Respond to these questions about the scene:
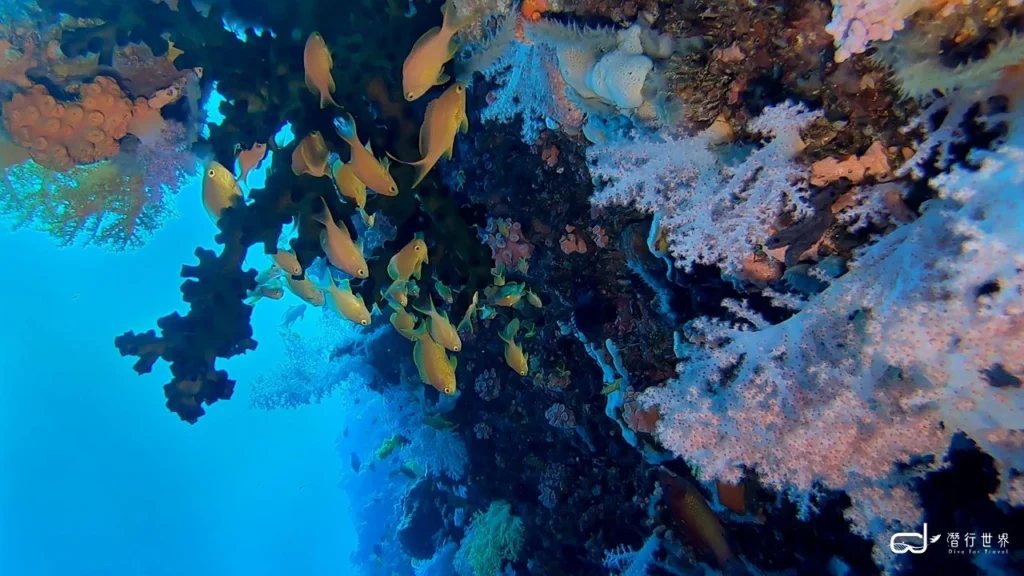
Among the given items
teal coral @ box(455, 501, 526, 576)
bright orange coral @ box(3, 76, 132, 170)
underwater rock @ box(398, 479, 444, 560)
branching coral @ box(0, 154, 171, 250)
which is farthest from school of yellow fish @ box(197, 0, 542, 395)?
underwater rock @ box(398, 479, 444, 560)

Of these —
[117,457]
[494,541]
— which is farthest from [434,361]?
[117,457]

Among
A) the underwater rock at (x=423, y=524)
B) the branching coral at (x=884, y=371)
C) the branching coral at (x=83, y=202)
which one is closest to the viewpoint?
the branching coral at (x=884, y=371)

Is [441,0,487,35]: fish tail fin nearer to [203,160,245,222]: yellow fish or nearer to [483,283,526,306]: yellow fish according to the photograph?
[483,283,526,306]: yellow fish

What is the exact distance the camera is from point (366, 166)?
2.84m

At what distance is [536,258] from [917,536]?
2641 millimetres

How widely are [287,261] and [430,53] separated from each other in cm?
173

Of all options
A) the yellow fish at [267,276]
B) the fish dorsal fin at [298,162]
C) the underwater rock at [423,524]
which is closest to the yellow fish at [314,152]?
the fish dorsal fin at [298,162]

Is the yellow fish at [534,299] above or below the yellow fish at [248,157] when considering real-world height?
below

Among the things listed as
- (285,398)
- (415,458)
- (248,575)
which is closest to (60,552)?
(248,575)

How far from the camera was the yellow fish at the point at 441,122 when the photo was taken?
2.63 meters

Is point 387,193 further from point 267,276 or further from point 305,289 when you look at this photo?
point 267,276

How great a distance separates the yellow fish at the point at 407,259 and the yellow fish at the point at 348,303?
1.11 feet

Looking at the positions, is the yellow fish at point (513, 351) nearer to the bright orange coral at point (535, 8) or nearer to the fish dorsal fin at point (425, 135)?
the fish dorsal fin at point (425, 135)

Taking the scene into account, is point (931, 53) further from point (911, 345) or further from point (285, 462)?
point (285, 462)
